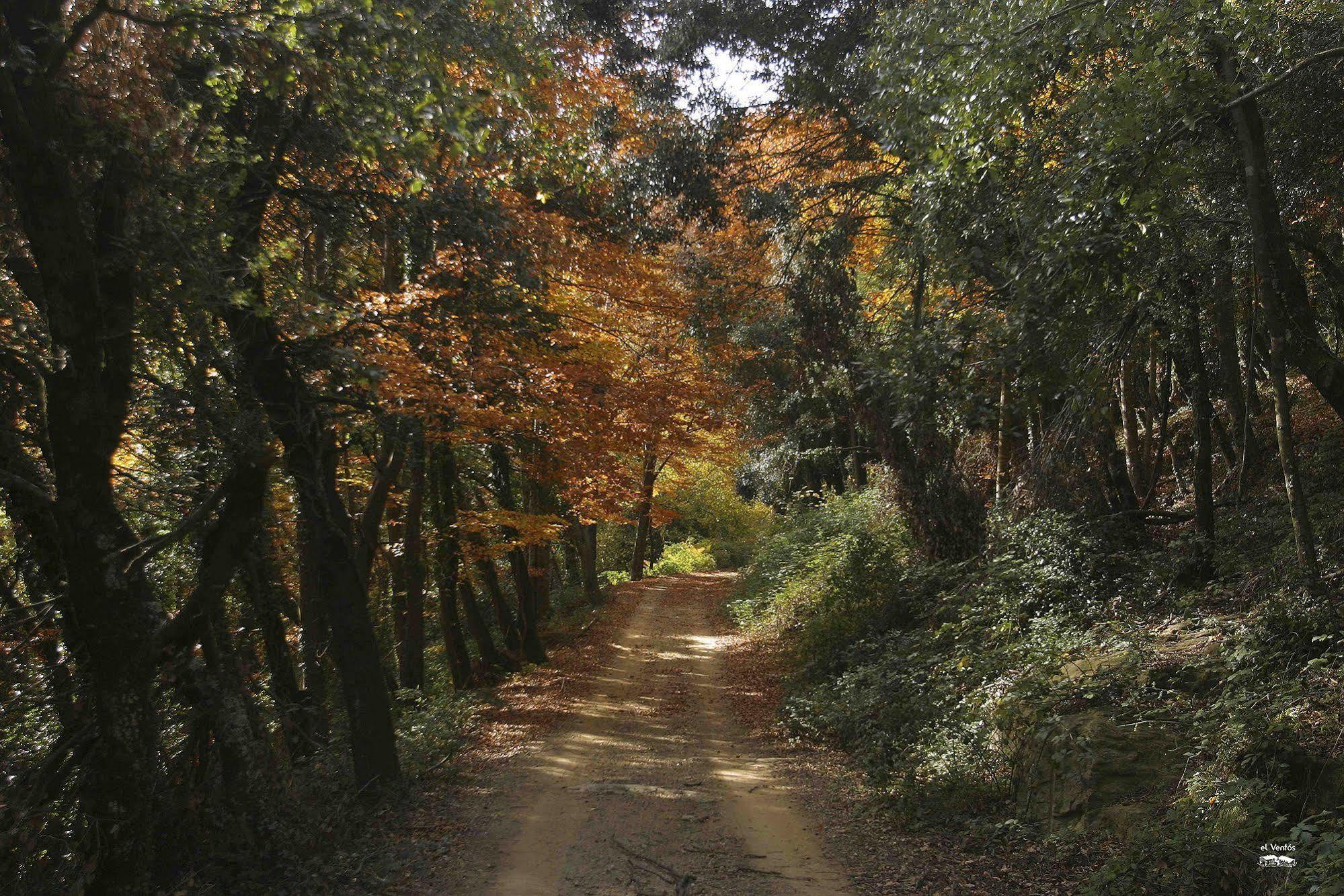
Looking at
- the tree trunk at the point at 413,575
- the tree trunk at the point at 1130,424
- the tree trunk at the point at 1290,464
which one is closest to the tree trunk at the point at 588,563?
the tree trunk at the point at 413,575

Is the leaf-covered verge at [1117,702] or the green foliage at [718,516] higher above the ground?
the green foliage at [718,516]

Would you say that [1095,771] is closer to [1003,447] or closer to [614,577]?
[1003,447]

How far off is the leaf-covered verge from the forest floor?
530 millimetres

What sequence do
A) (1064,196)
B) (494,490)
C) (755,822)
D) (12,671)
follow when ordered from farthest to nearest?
(494,490) → (755,822) → (1064,196) → (12,671)

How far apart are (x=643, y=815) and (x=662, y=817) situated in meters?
0.21

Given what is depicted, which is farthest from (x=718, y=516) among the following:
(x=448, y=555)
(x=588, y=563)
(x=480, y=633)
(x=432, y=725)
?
(x=432, y=725)

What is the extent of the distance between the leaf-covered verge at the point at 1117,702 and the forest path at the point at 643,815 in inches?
→ 49.7

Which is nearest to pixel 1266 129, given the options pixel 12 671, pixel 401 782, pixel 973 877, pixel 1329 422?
pixel 1329 422

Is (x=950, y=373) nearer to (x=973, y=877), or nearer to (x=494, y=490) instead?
(x=973, y=877)

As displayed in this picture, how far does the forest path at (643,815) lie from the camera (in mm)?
6805

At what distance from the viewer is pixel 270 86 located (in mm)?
6500

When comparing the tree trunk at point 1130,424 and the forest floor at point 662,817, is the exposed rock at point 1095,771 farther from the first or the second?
the tree trunk at point 1130,424

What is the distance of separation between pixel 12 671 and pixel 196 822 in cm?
172

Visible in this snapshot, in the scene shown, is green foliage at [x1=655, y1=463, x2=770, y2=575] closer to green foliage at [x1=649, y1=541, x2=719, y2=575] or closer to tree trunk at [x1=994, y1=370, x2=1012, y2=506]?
green foliage at [x1=649, y1=541, x2=719, y2=575]
